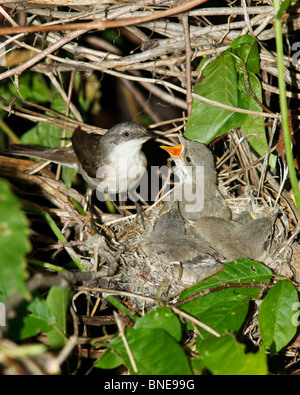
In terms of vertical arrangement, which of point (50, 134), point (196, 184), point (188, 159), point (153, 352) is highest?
point (50, 134)

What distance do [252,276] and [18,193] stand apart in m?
1.91

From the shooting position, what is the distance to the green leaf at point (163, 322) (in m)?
2.05

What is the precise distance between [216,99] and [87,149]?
4.24 feet

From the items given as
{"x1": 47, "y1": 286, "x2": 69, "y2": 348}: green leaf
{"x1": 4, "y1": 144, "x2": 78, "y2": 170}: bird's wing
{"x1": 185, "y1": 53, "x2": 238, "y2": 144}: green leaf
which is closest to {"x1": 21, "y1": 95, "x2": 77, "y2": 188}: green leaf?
{"x1": 4, "y1": 144, "x2": 78, "y2": 170}: bird's wing

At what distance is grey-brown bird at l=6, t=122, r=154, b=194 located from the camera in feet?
11.7

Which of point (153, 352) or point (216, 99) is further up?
point (216, 99)

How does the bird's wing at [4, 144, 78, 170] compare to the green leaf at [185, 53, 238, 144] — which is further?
the bird's wing at [4, 144, 78, 170]

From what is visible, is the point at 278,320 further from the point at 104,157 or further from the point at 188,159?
the point at 104,157

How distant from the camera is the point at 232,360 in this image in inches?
66.7

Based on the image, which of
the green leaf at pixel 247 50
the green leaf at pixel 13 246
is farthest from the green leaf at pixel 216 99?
the green leaf at pixel 13 246

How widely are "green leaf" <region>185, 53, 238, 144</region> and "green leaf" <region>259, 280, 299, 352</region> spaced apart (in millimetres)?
1174

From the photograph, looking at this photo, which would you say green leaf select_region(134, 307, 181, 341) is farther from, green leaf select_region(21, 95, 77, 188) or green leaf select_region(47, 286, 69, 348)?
green leaf select_region(21, 95, 77, 188)

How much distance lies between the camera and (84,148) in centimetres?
355

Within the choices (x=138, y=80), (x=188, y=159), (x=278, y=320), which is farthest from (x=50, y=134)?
(x=278, y=320)
